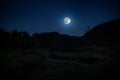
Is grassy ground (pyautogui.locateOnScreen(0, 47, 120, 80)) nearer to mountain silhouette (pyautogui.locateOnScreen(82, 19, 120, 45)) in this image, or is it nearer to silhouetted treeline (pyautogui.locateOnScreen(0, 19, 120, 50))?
silhouetted treeline (pyautogui.locateOnScreen(0, 19, 120, 50))

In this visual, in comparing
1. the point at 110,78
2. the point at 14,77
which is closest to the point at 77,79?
the point at 110,78

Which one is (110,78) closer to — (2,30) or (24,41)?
(24,41)

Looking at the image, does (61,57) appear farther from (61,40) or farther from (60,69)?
(61,40)

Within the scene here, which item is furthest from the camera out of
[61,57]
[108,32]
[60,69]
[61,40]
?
[108,32]

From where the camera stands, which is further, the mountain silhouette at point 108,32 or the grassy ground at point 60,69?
the mountain silhouette at point 108,32

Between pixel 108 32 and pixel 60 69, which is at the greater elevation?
pixel 108 32

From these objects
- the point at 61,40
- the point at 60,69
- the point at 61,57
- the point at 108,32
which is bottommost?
the point at 60,69

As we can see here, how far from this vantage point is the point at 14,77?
7.52 metres

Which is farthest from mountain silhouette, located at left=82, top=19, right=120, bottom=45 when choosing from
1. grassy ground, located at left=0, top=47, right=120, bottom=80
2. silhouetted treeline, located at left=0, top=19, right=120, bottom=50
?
grassy ground, located at left=0, top=47, right=120, bottom=80

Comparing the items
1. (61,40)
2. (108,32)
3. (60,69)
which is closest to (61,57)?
(60,69)

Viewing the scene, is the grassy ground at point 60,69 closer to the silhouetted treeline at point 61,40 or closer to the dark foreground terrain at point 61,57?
the dark foreground terrain at point 61,57

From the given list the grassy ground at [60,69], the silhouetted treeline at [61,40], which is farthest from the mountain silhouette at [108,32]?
the grassy ground at [60,69]

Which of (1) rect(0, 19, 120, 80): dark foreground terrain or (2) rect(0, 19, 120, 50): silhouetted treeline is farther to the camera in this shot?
(2) rect(0, 19, 120, 50): silhouetted treeline

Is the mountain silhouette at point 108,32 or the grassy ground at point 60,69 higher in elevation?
the mountain silhouette at point 108,32
